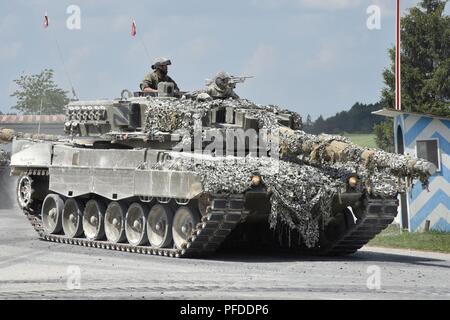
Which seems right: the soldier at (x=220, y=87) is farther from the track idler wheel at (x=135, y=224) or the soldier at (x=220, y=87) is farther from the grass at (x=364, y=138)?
the grass at (x=364, y=138)

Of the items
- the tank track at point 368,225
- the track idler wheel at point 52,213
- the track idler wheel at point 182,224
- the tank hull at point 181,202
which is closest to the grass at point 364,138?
the track idler wheel at point 52,213

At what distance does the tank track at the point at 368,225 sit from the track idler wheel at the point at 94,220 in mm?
4766

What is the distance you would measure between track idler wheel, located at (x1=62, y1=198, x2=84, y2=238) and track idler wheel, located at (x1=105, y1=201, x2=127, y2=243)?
47.0 inches

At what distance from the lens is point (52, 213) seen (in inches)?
1017

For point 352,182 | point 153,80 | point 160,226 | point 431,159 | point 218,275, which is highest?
point 153,80

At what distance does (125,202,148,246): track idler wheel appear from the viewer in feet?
73.5

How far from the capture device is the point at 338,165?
21.4 metres

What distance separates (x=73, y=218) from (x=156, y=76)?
11.9ft

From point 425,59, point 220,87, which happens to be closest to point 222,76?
point 220,87

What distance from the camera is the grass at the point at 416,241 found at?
24.6m

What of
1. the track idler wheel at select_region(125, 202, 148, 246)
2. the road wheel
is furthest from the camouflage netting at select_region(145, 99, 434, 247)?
the road wheel

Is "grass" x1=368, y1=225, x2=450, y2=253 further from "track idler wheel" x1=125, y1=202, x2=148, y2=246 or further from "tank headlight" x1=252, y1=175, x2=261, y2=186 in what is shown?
"track idler wheel" x1=125, y1=202, x2=148, y2=246

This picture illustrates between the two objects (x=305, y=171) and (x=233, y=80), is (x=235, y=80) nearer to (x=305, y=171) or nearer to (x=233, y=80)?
(x=233, y=80)
